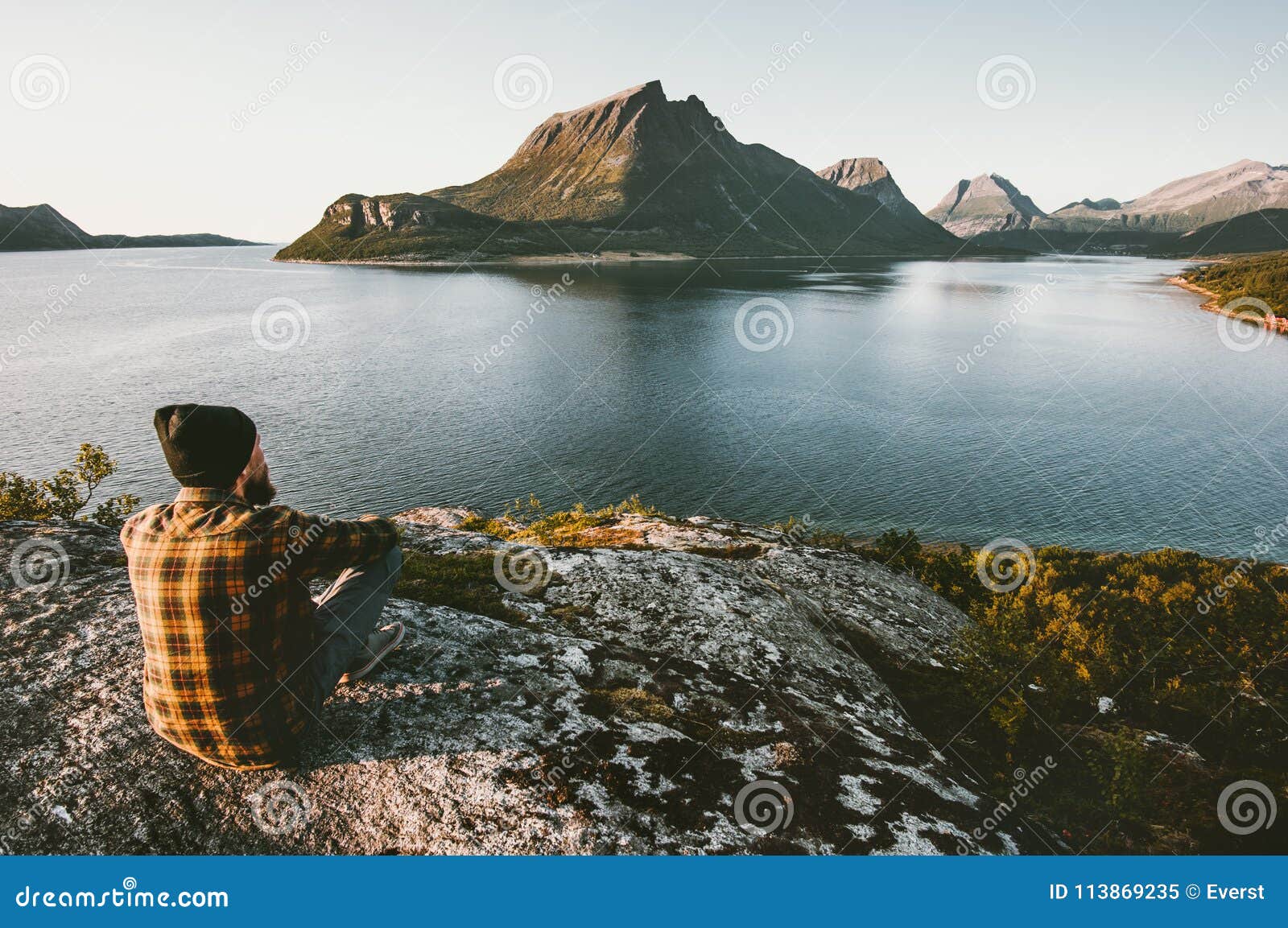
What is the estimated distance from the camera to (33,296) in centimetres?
14925

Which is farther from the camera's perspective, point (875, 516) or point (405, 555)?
→ point (875, 516)

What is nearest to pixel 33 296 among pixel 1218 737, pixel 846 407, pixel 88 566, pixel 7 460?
pixel 7 460

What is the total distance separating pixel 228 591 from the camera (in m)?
5.26

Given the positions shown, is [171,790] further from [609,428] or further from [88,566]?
[609,428]

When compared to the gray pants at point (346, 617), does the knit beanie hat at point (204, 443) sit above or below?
above

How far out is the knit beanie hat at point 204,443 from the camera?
16.8 ft

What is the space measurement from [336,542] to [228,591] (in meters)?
0.93

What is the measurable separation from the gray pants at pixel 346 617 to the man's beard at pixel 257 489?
1222 millimetres

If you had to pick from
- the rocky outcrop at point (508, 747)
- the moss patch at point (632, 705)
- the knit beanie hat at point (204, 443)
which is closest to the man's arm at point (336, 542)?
the knit beanie hat at point (204, 443)

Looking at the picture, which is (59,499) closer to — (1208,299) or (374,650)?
(374,650)

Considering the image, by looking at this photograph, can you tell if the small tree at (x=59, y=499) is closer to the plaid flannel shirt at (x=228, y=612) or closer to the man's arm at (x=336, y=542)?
the plaid flannel shirt at (x=228, y=612)

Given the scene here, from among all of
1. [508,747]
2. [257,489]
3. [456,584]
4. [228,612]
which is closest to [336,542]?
[257,489]

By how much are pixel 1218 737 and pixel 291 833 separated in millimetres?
15903

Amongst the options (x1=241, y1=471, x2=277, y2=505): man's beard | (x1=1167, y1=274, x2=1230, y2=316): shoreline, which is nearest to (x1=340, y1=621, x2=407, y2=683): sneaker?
(x1=241, y1=471, x2=277, y2=505): man's beard
